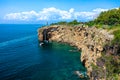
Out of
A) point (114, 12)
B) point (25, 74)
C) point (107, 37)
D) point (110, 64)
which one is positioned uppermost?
point (114, 12)

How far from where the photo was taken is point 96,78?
61469mm

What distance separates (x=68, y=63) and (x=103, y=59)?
3900cm

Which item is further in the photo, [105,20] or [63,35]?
[63,35]

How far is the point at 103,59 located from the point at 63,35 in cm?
9475

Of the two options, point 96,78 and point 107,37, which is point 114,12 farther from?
point 96,78

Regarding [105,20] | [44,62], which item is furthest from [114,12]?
[44,62]

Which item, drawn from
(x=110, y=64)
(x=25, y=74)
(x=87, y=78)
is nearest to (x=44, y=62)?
(x=25, y=74)

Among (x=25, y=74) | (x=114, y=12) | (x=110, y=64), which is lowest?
(x=25, y=74)

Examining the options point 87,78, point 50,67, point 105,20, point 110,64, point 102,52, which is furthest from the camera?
point 105,20

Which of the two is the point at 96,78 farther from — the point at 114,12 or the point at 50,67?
the point at 114,12

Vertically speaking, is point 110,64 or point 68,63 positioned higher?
point 110,64

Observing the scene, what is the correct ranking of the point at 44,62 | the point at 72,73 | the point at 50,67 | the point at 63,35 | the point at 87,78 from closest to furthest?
1. the point at 87,78
2. the point at 72,73
3. the point at 50,67
4. the point at 44,62
5. the point at 63,35

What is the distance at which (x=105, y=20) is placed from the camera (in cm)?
10794

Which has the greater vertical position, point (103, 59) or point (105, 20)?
point (105, 20)
